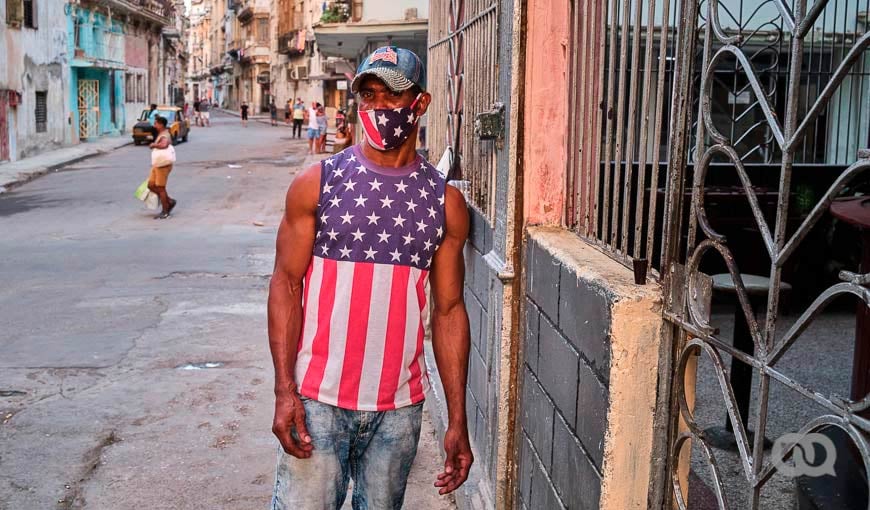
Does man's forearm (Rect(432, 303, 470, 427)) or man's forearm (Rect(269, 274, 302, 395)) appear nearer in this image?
man's forearm (Rect(269, 274, 302, 395))

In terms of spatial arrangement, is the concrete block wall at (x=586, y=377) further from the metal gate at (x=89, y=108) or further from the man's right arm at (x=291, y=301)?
the metal gate at (x=89, y=108)

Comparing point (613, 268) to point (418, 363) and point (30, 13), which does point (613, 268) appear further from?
point (30, 13)

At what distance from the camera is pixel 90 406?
578 centimetres

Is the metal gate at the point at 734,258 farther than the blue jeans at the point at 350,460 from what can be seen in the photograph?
No

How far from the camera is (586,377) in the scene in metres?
2.57

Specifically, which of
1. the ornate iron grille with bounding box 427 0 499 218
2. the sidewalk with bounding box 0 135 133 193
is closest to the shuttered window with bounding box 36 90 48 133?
the sidewalk with bounding box 0 135 133 193

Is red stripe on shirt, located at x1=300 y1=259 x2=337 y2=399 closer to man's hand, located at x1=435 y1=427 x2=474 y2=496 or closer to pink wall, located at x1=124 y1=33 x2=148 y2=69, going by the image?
man's hand, located at x1=435 y1=427 x2=474 y2=496

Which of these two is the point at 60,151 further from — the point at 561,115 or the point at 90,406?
the point at 561,115

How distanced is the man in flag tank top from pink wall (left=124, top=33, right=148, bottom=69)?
1652 inches

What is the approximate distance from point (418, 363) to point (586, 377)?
2.11ft

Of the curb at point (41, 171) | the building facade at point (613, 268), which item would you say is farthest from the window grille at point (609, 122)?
A: the curb at point (41, 171)

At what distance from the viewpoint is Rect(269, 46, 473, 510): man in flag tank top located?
283cm

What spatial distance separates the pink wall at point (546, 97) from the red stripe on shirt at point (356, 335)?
81 centimetres

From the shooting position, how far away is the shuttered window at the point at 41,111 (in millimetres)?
28844
